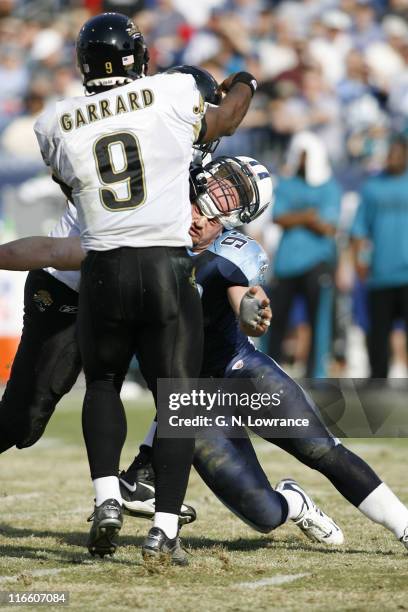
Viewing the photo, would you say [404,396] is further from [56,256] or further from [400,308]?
[56,256]

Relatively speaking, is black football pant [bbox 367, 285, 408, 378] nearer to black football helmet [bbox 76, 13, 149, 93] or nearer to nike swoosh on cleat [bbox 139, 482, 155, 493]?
nike swoosh on cleat [bbox 139, 482, 155, 493]

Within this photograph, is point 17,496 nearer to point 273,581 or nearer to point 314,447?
point 314,447

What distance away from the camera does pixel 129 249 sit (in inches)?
163

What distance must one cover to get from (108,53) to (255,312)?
3.38ft

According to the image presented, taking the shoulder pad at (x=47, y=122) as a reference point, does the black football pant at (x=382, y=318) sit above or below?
below

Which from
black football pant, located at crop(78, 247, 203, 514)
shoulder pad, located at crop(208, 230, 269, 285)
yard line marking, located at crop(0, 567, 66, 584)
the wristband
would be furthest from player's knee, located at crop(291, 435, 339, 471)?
the wristband

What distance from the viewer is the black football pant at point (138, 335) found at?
4.11m

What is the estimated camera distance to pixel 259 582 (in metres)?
3.97

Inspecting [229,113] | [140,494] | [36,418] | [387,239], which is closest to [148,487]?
[140,494]

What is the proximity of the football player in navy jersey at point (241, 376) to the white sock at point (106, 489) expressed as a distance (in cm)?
54

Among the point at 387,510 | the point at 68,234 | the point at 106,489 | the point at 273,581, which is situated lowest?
the point at 273,581

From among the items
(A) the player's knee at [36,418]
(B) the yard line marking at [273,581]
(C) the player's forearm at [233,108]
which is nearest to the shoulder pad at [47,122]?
(C) the player's forearm at [233,108]

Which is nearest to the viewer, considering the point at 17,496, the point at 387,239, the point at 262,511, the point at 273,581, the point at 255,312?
the point at 273,581

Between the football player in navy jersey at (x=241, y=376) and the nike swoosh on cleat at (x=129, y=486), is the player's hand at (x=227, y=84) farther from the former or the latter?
the nike swoosh on cleat at (x=129, y=486)
